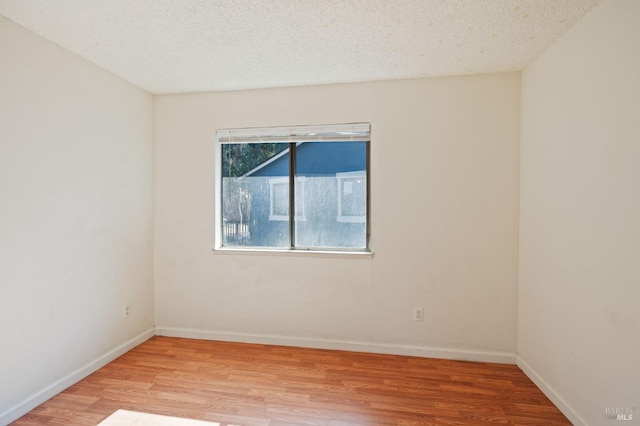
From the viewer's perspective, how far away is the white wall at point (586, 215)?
5.01ft

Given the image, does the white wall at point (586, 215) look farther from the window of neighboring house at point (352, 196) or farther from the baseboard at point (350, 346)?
the window of neighboring house at point (352, 196)

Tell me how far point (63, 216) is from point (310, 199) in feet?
6.34

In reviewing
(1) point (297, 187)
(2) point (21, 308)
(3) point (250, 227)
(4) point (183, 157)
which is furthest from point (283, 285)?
(2) point (21, 308)

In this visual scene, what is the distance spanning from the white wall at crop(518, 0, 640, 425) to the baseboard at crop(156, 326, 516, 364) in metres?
0.29

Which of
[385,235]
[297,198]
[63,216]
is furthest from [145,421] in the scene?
[385,235]

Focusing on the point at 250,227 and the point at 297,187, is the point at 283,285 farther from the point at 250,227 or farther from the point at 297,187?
the point at 297,187

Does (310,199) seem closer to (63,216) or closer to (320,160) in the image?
(320,160)

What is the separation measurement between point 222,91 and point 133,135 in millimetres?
915

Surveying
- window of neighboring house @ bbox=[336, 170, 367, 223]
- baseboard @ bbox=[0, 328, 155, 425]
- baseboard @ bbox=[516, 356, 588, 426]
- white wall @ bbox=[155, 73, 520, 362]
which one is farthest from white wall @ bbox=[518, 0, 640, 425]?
baseboard @ bbox=[0, 328, 155, 425]

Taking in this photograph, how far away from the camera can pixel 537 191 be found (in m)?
2.31

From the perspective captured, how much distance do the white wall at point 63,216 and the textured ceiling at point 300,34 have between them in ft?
0.93

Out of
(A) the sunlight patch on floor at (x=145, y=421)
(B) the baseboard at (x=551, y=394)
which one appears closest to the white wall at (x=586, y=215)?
(B) the baseboard at (x=551, y=394)

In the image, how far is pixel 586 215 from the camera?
181 cm

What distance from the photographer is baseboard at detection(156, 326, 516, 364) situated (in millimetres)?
2646
